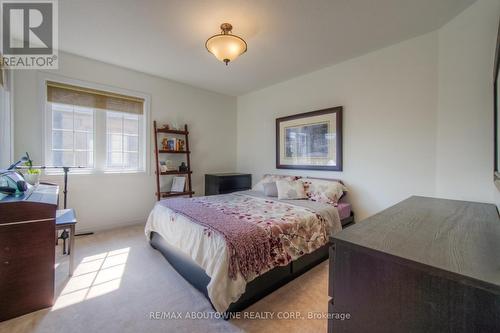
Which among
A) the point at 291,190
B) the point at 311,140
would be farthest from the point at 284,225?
the point at 311,140

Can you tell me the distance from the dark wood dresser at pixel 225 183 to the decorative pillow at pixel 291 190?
1295mm

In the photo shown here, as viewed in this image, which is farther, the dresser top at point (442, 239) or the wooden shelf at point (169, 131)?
the wooden shelf at point (169, 131)

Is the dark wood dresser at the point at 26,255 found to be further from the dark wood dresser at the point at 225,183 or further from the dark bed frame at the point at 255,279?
the dark wood dresser at the point at 225,183

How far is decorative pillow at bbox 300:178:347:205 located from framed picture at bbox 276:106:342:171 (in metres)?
0.32

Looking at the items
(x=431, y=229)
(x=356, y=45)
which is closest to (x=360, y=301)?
(x=431, y=229)

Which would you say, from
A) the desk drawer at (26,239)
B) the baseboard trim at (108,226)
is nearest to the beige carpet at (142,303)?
the desk drawer at (26,239)

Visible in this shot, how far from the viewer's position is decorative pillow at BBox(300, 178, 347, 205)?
296 cm

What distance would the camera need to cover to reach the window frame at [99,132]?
2.94 m

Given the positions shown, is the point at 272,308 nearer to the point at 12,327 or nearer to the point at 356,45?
the point at 12,327

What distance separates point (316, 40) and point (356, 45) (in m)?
0.56

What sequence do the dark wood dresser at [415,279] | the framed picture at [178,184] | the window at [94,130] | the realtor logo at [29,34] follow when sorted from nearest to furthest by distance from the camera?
the dark wood dresser at [415,279] → the realtor logo at [29,34] → the window at [94,130] → the framed picture at [178,184]

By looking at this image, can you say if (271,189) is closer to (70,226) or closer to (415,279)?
(70,226)

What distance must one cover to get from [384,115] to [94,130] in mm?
4277

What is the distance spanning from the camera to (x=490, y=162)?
6.35ft
